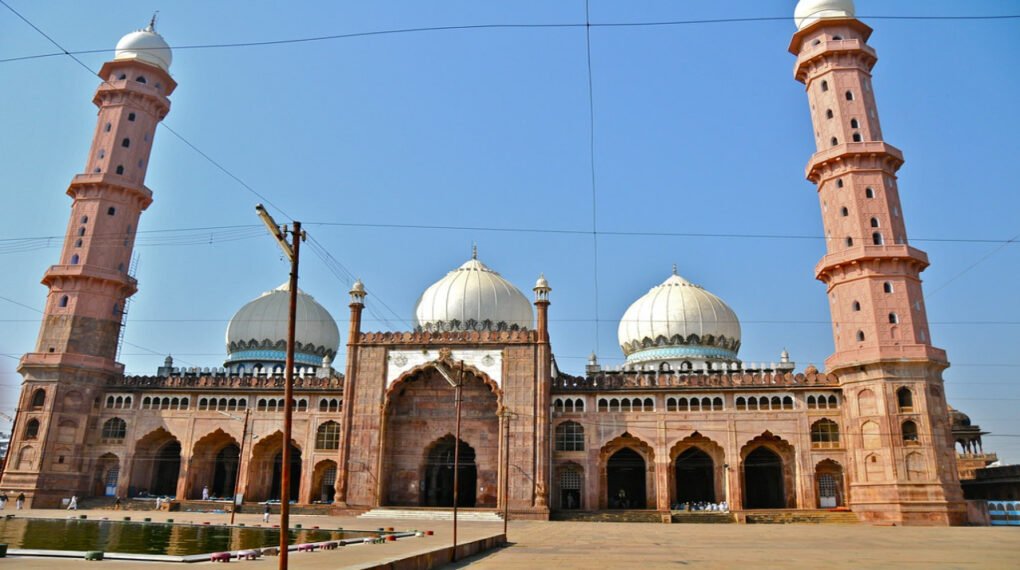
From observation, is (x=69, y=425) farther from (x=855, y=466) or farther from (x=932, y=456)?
(x=932, y=456)

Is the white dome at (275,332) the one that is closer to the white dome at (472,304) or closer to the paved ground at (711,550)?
the white dome at (472,304)

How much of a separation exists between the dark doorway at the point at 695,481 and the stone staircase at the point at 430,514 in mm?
12224

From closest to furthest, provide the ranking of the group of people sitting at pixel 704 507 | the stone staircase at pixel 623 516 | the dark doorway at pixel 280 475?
the stone staircase at pixel 623 516, the group of people sitting at pixel 704 507, the dark doorway at pixel 280 475

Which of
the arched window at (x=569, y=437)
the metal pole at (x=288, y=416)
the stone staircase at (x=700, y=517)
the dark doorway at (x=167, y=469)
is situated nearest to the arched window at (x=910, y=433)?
the stone staircase at (x=700, y=517)

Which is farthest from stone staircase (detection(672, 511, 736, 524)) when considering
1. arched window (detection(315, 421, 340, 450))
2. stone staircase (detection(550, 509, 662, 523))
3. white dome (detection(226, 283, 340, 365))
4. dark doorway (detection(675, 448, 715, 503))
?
white dome (detection(226, 283, 340, 365))

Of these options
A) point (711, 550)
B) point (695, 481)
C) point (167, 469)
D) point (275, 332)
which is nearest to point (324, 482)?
point (167, 469)

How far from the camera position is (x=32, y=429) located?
37750 mm

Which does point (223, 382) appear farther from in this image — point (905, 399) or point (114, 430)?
point (905, 399)

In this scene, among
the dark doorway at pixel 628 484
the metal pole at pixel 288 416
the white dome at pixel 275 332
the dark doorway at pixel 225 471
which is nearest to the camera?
the metal pole at pixel 288 416

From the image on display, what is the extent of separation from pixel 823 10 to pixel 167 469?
4349 cm

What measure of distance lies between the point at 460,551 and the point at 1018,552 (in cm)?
1334

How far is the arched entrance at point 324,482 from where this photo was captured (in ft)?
126

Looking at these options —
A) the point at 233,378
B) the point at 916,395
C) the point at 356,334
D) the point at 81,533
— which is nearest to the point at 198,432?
the point at 233,378

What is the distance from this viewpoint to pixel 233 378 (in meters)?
40.5
